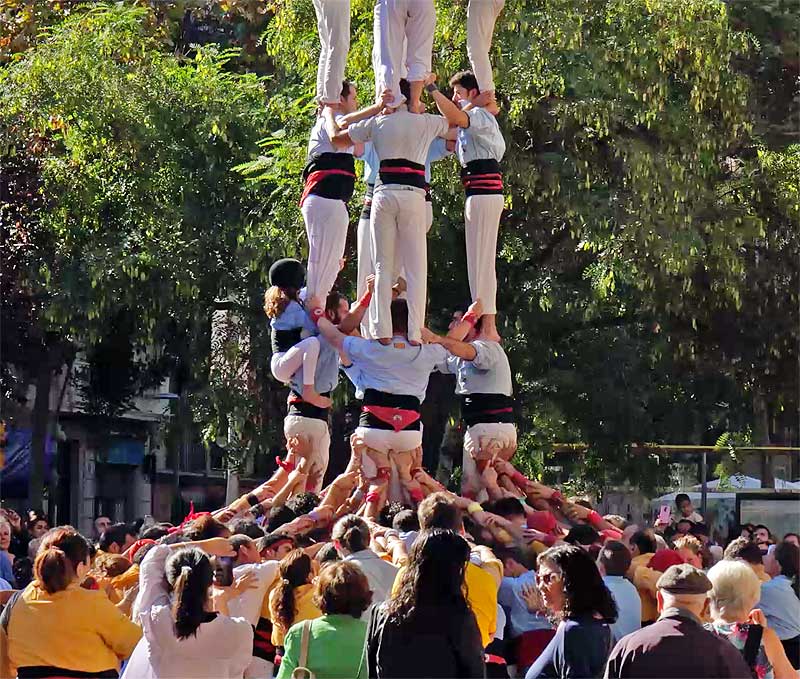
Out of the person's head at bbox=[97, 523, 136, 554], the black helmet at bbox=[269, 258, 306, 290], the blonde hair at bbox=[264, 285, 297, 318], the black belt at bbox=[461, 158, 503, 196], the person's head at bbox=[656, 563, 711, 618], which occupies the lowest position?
the person's head at bbox=[656, 563, 711, 618]

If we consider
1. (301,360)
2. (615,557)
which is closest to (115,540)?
(301,360)

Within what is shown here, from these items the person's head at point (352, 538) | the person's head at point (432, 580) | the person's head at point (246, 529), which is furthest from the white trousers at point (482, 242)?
the person's head at point (432, 580)

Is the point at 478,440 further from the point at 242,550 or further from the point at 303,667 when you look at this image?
the point at 303,667

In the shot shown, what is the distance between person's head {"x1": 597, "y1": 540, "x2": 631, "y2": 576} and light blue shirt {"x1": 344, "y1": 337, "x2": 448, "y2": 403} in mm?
5005

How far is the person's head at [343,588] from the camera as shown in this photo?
20.6 ft

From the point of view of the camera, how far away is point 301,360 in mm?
13336

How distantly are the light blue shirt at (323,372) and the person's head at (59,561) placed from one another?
6.74 metres

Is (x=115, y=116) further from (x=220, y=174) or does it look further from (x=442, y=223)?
(x=442, y=223)

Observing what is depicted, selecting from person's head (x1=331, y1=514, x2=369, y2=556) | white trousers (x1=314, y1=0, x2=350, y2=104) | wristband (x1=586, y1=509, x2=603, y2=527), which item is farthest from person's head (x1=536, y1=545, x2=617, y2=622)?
white trousers (x1=314, y1=0, x2=350, y2=104)

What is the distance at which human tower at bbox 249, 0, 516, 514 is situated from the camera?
508 inches

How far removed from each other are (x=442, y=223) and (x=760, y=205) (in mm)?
3991

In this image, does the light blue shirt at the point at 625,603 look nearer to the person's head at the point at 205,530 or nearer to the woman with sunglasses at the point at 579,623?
the woman with sunglasses at the point at 579,623

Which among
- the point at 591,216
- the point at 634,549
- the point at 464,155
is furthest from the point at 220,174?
the point at 634,549

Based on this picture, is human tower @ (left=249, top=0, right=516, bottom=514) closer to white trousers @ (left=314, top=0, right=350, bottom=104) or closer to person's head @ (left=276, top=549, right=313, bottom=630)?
white trousers @ (left=314, top=0, right=350, bottom=104)
